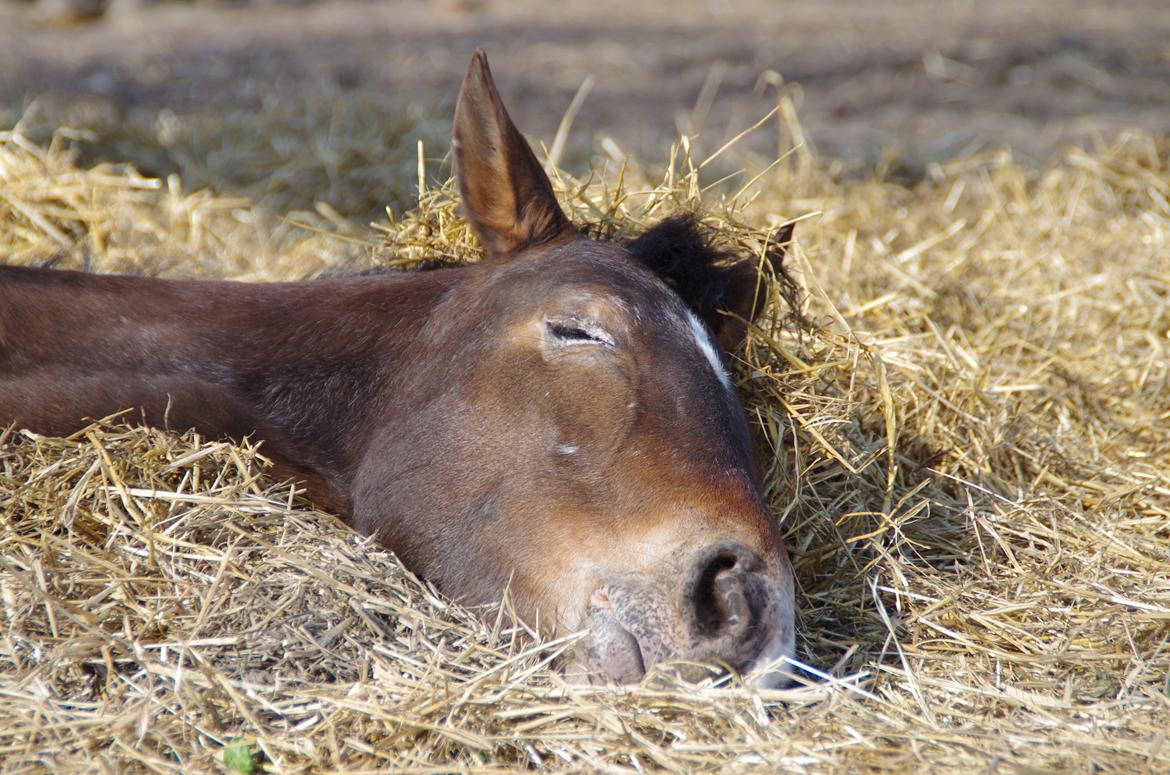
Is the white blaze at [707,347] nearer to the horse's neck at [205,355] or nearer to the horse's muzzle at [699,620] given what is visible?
the horse's muzzle at [699,620]

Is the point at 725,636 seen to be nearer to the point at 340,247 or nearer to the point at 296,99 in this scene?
the point at 340,247

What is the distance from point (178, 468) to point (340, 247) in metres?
3.09

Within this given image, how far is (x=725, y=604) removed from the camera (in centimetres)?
229

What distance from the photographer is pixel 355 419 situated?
117 inches

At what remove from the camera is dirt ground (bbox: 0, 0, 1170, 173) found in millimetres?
8094

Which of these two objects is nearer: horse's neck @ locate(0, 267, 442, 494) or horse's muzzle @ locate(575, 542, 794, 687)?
horse's muzzle @ locate(575, 542, 794, 687)

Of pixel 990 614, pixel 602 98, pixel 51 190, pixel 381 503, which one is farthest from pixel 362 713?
pixel 602 98

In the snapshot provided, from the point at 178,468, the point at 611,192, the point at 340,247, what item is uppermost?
the point at 611,192

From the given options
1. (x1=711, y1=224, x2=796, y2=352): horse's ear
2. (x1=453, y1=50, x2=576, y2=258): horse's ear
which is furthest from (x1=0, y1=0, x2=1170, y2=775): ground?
(x1=453, y1=50, x2=576, y2=258): horse's ear

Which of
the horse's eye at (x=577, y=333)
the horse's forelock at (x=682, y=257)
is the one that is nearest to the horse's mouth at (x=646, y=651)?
the horse's eye at (x=577, y=333)

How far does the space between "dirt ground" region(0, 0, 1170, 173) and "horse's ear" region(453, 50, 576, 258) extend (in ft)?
14.1

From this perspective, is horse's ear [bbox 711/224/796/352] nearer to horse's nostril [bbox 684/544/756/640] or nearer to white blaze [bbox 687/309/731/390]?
white blaze [bbox 687/309/731/390]

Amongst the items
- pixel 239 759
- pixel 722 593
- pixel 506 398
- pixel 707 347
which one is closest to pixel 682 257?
pixel 707 347

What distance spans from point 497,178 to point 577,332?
610 mm
